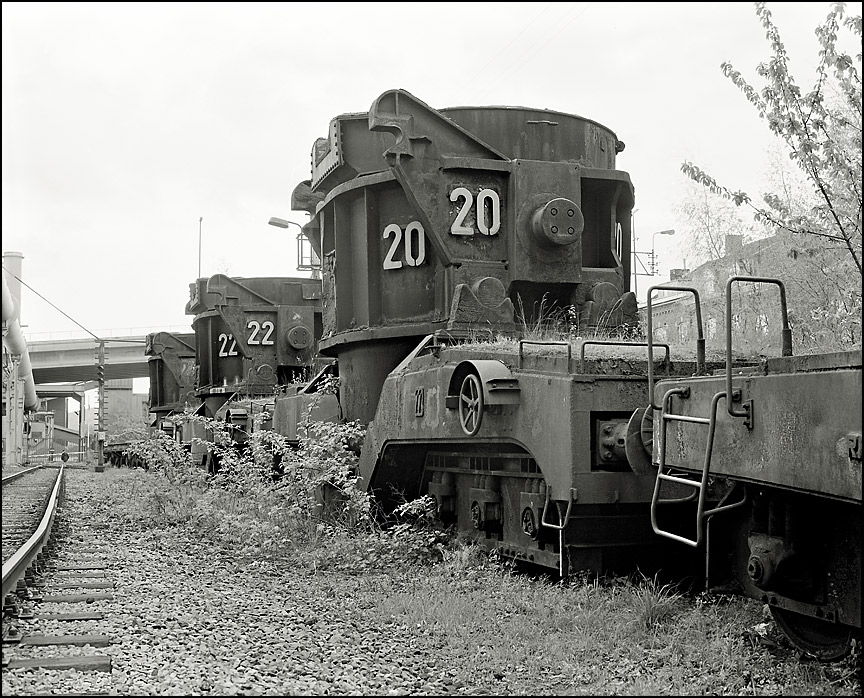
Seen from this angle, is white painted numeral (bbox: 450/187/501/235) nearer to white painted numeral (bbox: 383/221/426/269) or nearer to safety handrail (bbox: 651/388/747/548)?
white painted numeral (bbox: 383/221/426/269)

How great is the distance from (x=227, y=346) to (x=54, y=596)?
573 inches

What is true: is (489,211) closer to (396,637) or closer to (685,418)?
(685,418)

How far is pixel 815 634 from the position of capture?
4.90 metres

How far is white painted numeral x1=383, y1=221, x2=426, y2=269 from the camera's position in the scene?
9.32 metres

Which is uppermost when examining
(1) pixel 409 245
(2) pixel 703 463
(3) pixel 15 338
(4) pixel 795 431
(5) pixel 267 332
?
(3) pixel 15 338

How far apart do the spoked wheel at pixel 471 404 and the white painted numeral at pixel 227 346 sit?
47.7 ft

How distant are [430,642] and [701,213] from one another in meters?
22.0

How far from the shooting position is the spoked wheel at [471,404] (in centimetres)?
705

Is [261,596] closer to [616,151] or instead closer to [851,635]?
[851,635]

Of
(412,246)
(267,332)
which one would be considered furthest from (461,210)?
(267,332)

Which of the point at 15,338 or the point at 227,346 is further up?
the point at 15,338

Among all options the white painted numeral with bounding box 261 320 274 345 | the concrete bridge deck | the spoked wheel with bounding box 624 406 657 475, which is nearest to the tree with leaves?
the spoked wheel with bounding box 624 406 657 475

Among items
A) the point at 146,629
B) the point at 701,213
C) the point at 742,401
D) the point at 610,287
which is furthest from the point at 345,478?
the point at 701,213

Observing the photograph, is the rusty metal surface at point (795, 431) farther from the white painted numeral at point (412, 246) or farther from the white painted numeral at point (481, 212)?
the white painted numeral at point (412, 246)
